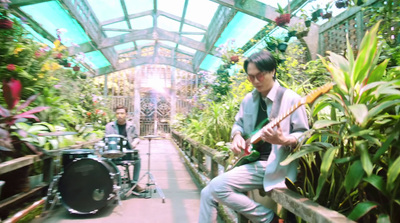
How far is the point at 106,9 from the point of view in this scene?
815 centimetres

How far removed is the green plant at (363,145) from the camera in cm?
110

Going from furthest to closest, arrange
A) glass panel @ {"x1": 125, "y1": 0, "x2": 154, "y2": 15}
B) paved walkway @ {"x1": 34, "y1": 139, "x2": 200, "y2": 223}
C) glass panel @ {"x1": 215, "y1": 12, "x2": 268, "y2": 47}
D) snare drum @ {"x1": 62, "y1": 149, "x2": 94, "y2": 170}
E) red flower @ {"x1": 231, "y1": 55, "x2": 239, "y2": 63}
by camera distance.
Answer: glass panel @ {"x1": 125, "y1": 0, "x2": 154, "y2": 15} → glass panel @ {"x1": 215, "y1": 12, "x2": 268, "y2": 47} → red flower @ {"x1": 231, "y1": 55, "x2": 239, "y2": 63} → snare drum @ {"x1": 62, "y1": 149, "x2": 94, "y2": 170} → paved walkway @ {"x1": 34, "y1": 139, "x2": 200, "y2": 223}

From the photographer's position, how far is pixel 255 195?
2.24 meters

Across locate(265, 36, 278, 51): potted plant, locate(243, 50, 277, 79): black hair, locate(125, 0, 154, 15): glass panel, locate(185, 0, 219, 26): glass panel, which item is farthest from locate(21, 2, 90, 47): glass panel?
locate(243, 50, 277, 79): black hair

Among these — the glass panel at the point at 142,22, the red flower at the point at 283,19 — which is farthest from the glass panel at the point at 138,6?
the red flower at the point at 283,19

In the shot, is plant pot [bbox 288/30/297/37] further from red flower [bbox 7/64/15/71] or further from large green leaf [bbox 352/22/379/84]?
red flower [bbox 7/64/15/71]

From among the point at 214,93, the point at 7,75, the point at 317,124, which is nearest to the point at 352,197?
the point at 317,124

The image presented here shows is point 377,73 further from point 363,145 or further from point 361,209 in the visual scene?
point 361,209

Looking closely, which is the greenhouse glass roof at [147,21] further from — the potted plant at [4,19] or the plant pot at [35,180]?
the plant pot at [35,180]

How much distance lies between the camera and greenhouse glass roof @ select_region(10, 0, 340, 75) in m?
5.88

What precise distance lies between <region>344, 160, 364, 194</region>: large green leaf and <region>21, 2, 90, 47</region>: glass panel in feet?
20.6

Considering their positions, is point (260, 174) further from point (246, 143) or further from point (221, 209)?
point (221, 209)

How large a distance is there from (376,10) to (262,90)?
2.24 meters

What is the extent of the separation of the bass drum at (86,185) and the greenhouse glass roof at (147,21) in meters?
2.73
